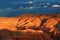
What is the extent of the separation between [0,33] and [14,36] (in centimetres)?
97

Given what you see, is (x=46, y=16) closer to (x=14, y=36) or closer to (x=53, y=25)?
(x=53, y=25)

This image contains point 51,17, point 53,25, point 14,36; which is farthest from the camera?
point 51,17

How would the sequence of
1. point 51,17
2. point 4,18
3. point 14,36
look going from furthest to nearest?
1. point 4,18
2. point 51,17
3. point 14,36

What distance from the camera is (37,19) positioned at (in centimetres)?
4566

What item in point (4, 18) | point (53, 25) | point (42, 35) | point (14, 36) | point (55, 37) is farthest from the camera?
point (4, 18)

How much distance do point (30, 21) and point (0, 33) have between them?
26.3m

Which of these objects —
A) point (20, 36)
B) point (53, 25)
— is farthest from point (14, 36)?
point (53, 25)

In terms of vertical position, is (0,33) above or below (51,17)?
below

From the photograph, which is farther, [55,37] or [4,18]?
[4,18]

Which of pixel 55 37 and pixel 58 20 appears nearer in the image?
pixel 55 37

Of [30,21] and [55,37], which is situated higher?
[30,21]

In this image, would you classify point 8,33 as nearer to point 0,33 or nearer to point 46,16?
point 0,33

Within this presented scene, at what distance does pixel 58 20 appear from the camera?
4188 centimetres

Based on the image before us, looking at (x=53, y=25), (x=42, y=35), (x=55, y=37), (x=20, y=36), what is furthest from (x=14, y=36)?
(x=53, y=25)
